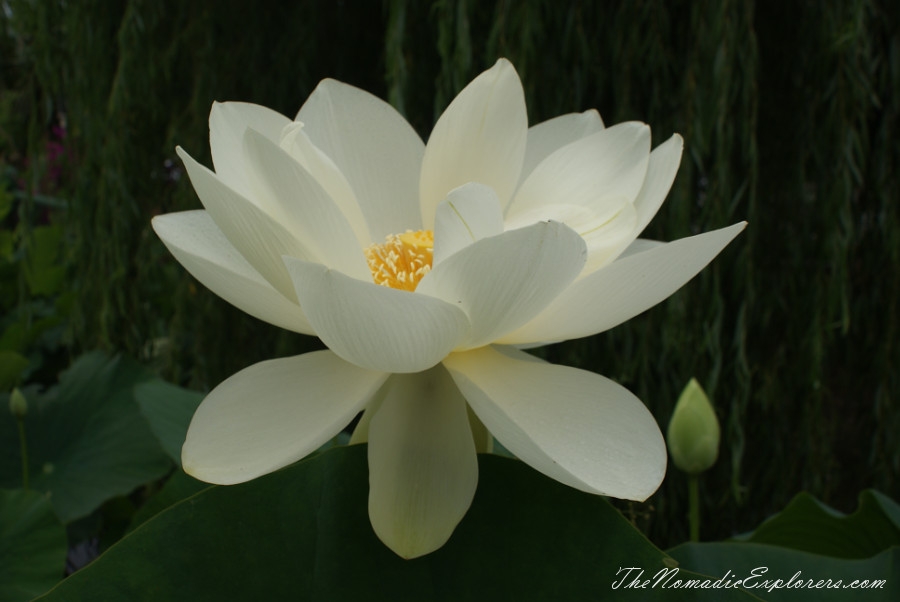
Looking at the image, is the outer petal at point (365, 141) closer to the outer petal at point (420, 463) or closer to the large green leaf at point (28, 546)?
the outer petal at point (420, 463)

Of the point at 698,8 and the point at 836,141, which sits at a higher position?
the point at 698,8

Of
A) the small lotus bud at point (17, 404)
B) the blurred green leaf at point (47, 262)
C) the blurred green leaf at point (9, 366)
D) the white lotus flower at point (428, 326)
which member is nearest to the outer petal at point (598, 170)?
the white lotus flower at point (428, 326)

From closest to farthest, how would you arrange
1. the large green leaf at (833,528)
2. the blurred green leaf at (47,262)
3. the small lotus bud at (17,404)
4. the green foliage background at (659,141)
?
the large green leaf at (833,528), the small lotus bud at (17,404), the green foliage background at (659,141), the blurred green leaf at (47,262)

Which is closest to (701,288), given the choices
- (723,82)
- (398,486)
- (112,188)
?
(723,82)

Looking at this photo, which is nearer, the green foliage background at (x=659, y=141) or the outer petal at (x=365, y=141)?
the outer petal at (x=365, y=141)

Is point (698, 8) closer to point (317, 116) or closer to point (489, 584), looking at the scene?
point (317, 116)

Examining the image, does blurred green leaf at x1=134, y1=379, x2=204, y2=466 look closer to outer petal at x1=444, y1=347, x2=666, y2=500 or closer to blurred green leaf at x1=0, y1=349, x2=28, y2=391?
outer petal at x1=444, y1=347, x2=666, y2=500
